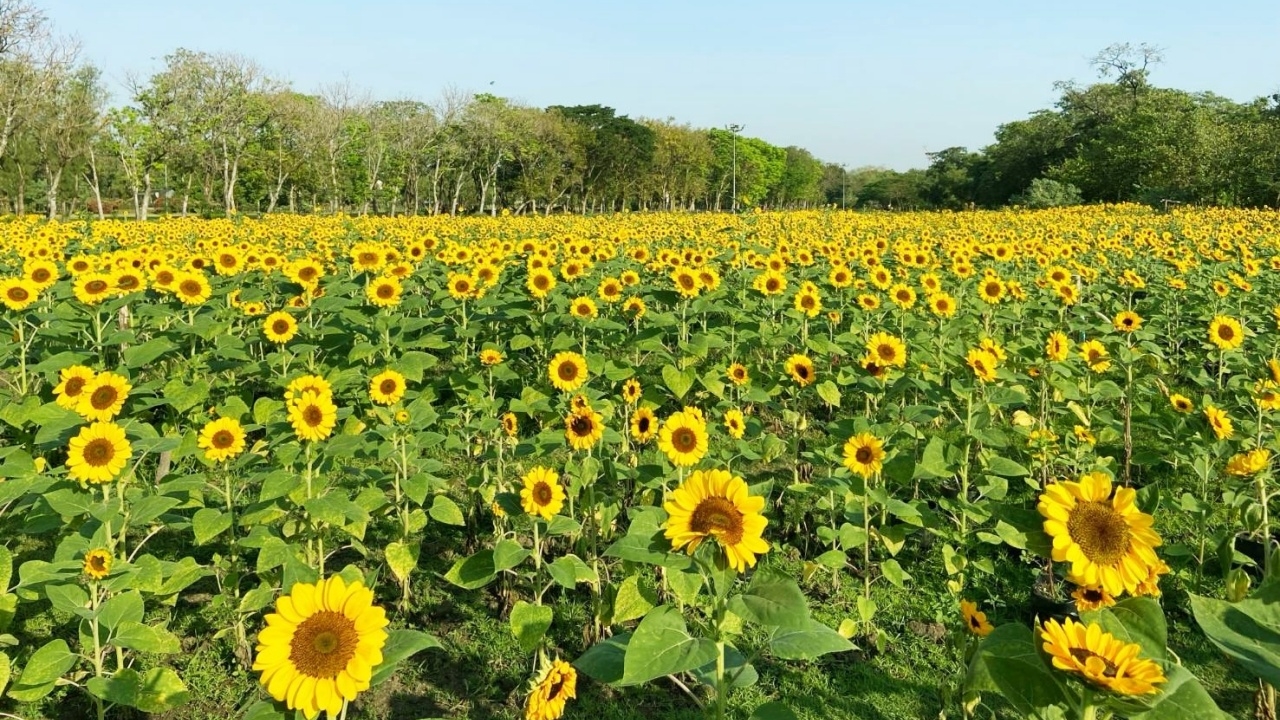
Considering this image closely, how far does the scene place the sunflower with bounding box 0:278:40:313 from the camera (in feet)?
14.0

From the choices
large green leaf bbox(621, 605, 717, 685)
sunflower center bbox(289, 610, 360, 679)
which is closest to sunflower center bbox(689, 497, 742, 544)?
large green leaf bbox(621, 605, 717, 685)

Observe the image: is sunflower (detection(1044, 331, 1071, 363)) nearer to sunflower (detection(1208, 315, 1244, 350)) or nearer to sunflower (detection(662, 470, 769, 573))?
sunflower (detection(1208, 315, 1244, 350))

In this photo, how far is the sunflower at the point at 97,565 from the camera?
2.38m

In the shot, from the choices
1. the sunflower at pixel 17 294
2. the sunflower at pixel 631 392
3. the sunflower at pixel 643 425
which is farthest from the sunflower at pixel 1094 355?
the sunflower at pixel 17 294

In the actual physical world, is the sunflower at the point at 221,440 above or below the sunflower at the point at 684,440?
below

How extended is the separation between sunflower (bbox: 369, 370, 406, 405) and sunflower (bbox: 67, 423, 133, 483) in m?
1.01

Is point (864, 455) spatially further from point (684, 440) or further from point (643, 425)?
point (643, 425)

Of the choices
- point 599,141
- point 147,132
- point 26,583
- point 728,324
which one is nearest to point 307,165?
point 147,132

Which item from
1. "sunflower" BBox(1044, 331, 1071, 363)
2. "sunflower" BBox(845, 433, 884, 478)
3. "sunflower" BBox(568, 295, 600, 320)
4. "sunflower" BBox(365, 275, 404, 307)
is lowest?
"sunflower" BBox(845, 433, 884, 478)

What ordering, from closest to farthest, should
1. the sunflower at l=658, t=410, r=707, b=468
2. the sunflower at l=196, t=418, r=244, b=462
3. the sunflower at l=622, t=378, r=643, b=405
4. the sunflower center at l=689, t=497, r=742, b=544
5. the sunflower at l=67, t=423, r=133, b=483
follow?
the sunflower center at l=689, t=497, r=742, b=544 → the sunflower at l=67, t=423, r=133, b=483 → the sunflower at l=658, t=410, r=707, b=468 → the sunflower at l=196, t=418, r=244, b=462 → the sunflower at l=622, t=378, r=643, b=405

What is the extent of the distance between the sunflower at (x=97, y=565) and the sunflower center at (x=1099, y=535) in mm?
2849

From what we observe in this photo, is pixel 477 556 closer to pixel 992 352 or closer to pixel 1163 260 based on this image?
pixel 992 352

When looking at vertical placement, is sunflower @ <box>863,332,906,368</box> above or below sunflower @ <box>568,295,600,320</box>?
below

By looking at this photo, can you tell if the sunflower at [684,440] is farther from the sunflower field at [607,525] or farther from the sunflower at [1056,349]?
the sunflower at [1056,349]
